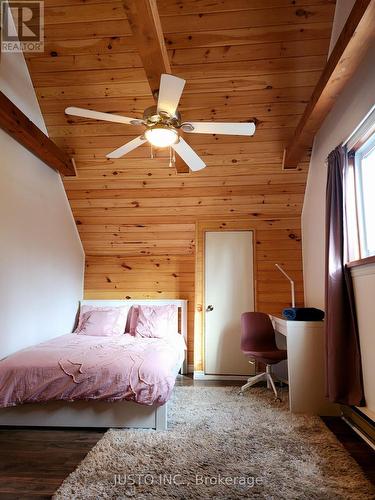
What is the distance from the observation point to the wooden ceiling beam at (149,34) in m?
1.71

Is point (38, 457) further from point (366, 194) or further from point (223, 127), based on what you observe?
point (366, 194)

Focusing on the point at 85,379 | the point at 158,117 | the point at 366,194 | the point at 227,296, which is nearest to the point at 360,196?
the point at 366,194

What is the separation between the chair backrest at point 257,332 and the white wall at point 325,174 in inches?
22.5

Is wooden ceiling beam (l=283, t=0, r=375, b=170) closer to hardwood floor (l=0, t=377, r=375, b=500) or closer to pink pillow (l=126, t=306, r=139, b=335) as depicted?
hardwood floor (l=0, t=377, r=375, b=500)

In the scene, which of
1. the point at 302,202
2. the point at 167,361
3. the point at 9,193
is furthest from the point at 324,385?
the point at 9,193

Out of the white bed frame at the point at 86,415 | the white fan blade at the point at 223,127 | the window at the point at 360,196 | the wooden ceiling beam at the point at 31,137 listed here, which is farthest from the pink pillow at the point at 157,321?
the white fan blade at the point at 223,127

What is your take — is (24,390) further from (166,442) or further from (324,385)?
(324,385)

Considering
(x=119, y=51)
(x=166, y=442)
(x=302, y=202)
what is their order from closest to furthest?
(x=166, y=442)
(x=119, y=51)
(x=302, y=202)

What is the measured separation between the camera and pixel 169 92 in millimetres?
1814

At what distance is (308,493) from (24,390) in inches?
77.1

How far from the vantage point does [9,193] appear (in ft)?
9.31

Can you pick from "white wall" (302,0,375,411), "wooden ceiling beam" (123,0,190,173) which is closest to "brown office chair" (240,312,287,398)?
"white wall" (302,0,375,411)

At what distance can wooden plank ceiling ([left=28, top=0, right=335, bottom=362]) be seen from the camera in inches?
103

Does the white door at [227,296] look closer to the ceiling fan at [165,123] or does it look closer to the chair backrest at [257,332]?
the chair backrest at [257,332]
